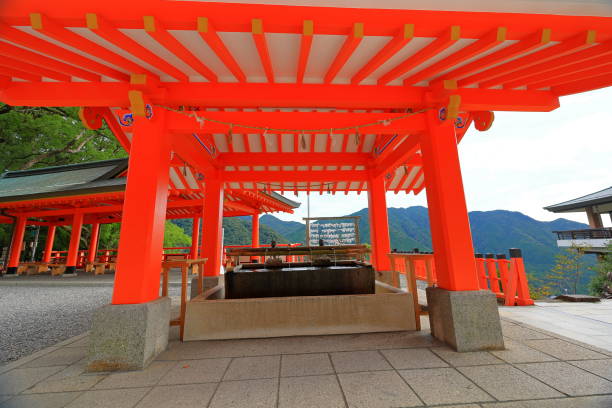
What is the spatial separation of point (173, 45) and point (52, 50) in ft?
4.29

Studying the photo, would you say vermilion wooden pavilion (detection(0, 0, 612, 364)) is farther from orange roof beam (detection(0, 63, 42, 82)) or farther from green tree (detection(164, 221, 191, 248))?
green tree (detection(164, 221, 191, 248))

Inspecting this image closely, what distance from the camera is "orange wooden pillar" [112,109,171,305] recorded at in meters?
2.94

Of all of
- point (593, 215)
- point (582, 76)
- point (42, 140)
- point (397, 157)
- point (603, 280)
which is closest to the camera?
point (582, 76)

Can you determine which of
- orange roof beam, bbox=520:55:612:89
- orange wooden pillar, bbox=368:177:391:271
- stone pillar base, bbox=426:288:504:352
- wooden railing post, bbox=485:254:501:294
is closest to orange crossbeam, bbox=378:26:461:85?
orange roof beam, bbox=520:55:612:89

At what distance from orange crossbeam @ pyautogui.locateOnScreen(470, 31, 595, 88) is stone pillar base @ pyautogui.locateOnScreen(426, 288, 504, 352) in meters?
2.77

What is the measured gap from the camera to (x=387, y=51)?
2693 millimetres

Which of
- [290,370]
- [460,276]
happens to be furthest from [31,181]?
[460,276]

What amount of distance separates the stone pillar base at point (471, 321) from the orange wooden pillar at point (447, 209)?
0.48ft

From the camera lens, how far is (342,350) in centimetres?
305

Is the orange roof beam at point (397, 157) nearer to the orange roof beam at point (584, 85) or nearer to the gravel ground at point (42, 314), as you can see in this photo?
the orange roof beam at point (584, 85)

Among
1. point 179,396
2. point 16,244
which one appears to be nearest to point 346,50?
point 179,396

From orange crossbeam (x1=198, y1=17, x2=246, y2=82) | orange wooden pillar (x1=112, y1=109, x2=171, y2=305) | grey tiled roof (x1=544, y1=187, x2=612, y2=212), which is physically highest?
grey tiled roof (x1=544, y1=187, x2=612, y2=212)

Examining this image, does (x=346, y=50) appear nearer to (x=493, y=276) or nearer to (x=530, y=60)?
(x=530, y=60)

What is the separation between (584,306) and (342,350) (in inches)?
225
